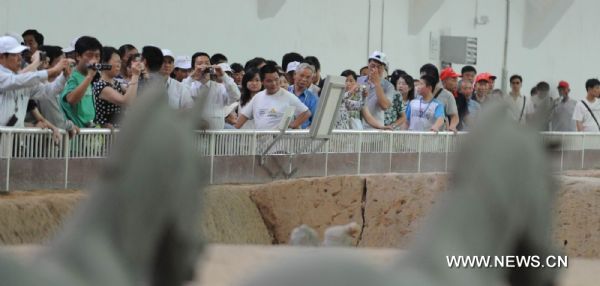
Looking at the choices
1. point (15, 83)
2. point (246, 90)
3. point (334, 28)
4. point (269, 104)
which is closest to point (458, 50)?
point (334, 28)

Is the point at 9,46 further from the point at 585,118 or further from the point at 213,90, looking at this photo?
the point at 585,118

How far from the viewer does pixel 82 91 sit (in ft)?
33.4

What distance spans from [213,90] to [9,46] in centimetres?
234

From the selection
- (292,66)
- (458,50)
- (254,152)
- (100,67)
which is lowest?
(254,152)

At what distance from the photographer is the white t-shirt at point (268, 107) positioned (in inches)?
487

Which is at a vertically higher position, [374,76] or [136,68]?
[374,76]

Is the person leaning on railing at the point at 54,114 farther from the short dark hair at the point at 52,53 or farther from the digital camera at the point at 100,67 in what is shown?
the short dark hair at the point at 52,53

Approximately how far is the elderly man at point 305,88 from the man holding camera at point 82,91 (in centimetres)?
291

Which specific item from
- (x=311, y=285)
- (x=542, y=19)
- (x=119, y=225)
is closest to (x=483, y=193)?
Answer: (x=119, y=225)

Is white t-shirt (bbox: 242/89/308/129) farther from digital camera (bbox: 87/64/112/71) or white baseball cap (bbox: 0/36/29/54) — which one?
white baseball cap (bbox: 0/36/29/54)

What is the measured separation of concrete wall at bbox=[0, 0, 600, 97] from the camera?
17.3 metres

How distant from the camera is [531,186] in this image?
444cm

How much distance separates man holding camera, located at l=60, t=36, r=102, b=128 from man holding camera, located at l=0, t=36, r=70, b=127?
0.16m

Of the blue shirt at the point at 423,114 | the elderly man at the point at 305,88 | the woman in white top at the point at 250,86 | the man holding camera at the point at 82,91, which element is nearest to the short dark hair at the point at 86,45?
the man holding camera at the point at 82,91
